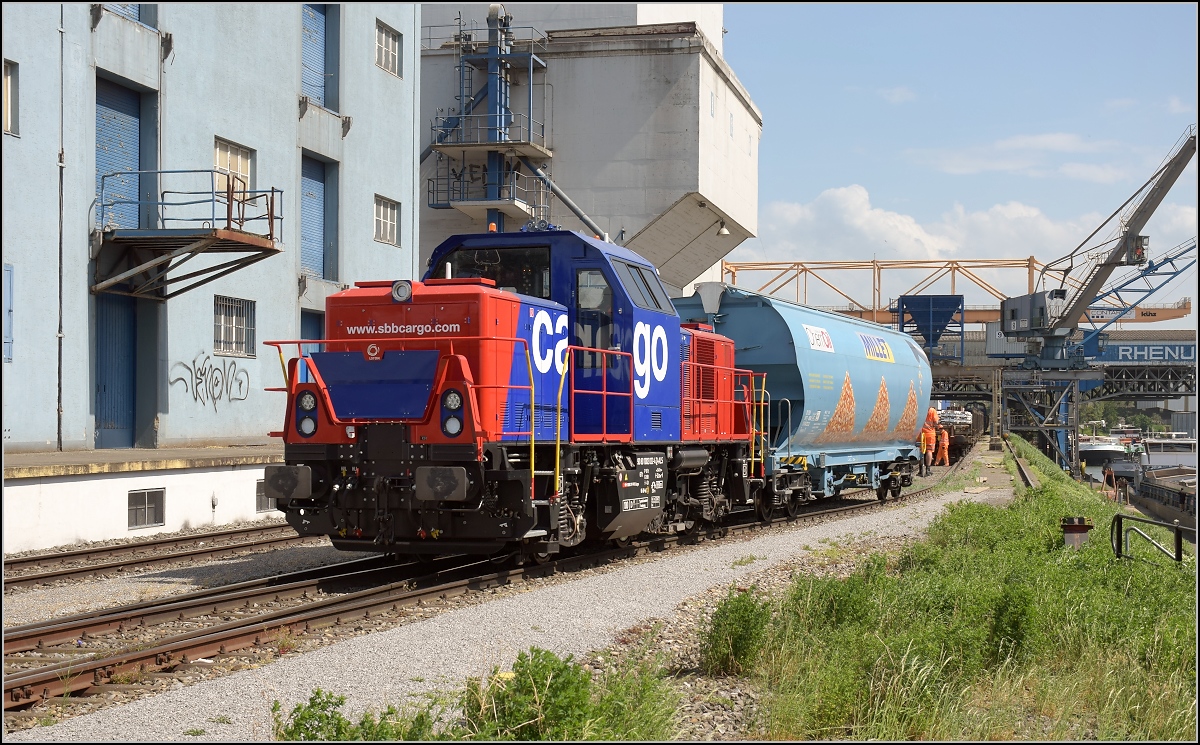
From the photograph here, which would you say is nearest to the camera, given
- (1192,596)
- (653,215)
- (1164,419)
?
(1192,596)

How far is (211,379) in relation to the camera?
2212 centimetres

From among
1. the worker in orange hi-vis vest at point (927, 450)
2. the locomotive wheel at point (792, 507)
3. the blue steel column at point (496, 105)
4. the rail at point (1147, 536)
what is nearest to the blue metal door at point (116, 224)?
the locomotive wheel at point (792, 507)

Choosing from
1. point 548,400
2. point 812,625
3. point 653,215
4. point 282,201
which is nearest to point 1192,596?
point 812,625

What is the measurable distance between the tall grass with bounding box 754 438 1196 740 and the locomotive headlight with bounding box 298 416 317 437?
5.15 m

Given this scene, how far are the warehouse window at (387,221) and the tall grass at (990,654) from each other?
20.4 m

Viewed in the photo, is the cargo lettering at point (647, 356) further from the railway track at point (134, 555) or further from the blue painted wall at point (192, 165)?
the blue painted wall at point (192, 165)

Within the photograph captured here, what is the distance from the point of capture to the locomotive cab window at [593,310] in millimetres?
12656

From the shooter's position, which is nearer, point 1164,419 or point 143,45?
point 143,45

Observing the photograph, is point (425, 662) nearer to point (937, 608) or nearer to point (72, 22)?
point (937, 608)

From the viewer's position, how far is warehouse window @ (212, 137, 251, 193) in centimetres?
2234

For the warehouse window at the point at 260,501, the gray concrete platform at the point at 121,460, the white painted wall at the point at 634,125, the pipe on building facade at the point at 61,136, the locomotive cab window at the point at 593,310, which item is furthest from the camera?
the white painted wall at the point at 634,125

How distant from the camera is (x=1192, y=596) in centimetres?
930

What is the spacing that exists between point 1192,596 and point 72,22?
61.2 ft

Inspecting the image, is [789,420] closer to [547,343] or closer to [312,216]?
[547,343]
